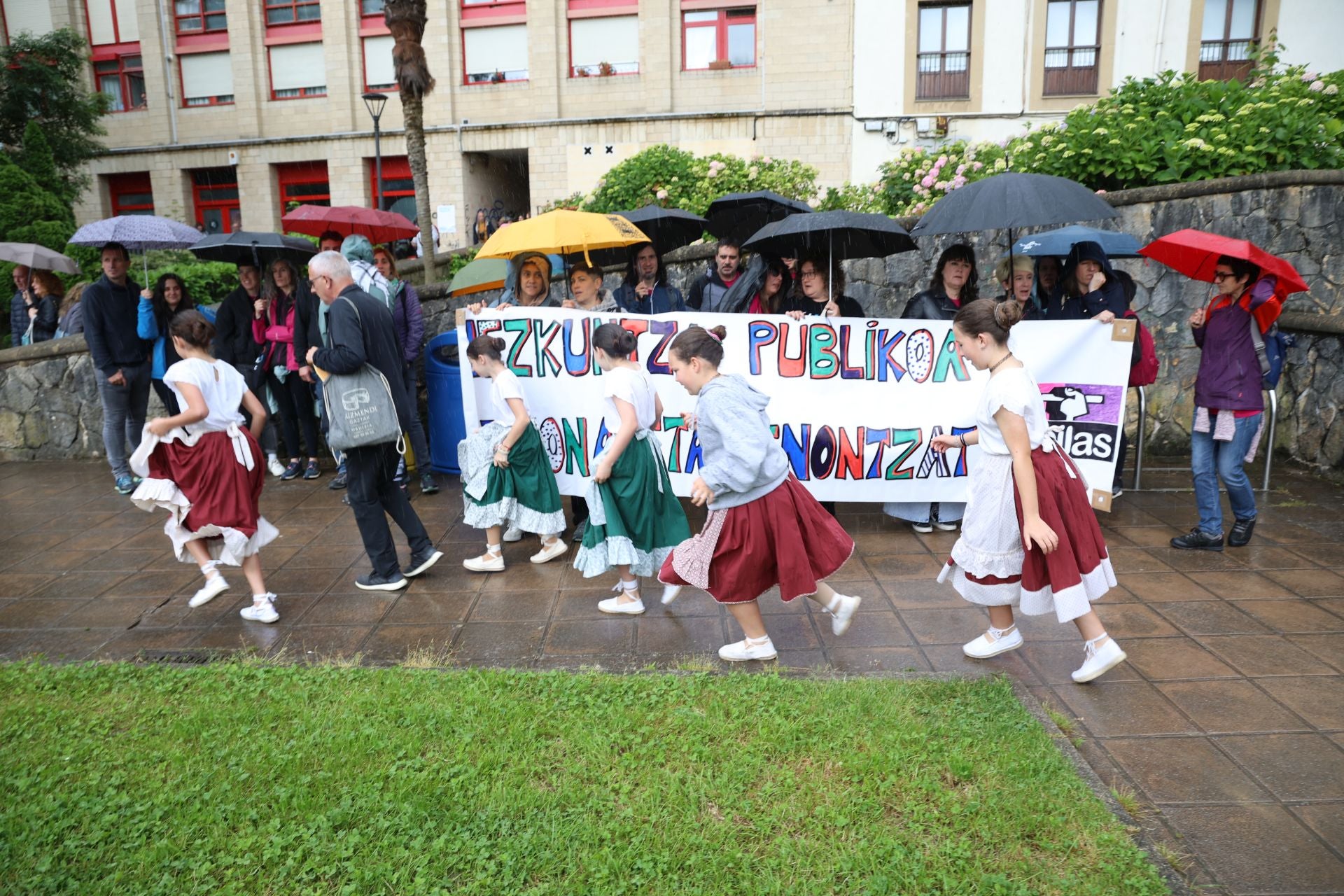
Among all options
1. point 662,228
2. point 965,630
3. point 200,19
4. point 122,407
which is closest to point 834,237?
point 662,228

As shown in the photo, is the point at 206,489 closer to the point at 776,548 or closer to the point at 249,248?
the point at 776,548

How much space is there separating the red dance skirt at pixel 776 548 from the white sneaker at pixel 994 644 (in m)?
0.79

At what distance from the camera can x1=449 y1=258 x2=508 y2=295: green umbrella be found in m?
9.00

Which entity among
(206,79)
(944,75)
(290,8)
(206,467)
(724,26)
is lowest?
(206,467)

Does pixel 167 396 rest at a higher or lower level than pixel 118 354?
lower

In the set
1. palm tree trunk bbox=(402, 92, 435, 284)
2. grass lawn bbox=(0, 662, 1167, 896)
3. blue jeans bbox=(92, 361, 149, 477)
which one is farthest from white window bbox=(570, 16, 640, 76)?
grass lawn bbox=(0, 662, 1167, 896)

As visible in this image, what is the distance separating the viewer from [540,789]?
3387 millimetres

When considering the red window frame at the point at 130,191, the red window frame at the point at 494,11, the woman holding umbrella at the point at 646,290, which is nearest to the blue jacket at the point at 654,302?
the woman holding umbrella at the point at 646,290

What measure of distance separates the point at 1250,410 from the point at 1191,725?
9.38 ft

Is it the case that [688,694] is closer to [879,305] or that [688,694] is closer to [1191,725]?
[1191,725]

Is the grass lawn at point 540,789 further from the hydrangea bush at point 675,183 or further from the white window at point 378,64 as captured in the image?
the white window at point 378,64

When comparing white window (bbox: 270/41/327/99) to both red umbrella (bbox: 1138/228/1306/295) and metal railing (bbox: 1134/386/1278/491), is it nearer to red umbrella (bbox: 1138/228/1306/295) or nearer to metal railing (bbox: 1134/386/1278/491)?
metal railing (bbox: 1134/386/1278/491)

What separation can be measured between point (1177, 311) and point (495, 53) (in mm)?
21762

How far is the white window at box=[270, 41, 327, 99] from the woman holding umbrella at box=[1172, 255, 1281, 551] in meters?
26.7
